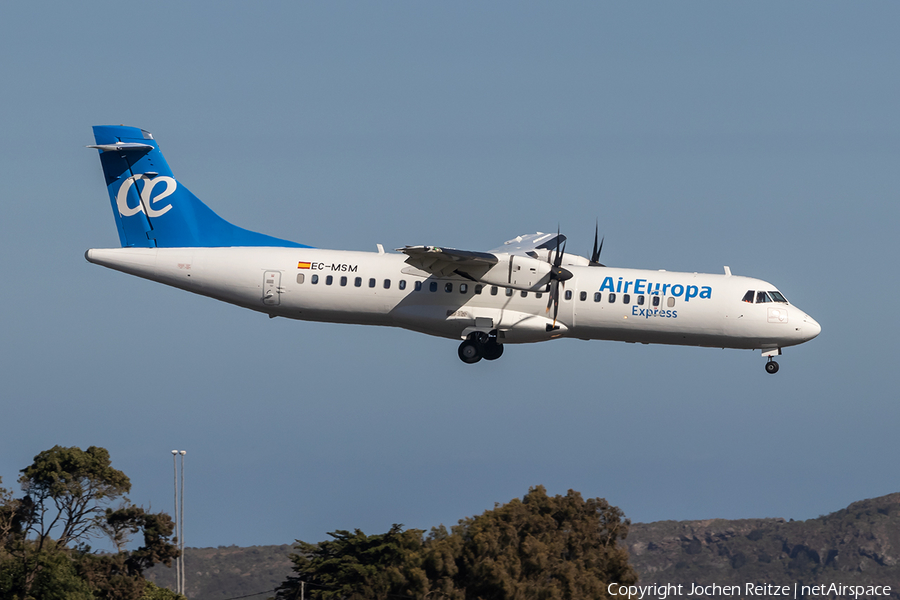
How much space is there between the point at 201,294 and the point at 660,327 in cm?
1476

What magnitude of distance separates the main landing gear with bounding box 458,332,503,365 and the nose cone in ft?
31.1

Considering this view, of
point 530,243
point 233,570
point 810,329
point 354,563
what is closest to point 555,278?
point 530,243

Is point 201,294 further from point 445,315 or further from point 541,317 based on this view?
point 541,317

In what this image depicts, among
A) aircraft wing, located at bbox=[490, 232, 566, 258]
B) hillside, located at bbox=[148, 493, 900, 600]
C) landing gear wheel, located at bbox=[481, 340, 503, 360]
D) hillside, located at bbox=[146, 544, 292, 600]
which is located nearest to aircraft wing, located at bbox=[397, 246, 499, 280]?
landing gear wheel, located at bbox=[481, 340, 503, 360]

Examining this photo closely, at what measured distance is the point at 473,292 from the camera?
35.0m

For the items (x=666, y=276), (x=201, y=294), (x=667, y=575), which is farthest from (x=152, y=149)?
(x=667, y=575)

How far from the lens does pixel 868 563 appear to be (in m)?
138

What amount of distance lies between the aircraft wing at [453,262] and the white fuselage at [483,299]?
43cm

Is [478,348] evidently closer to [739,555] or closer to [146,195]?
[146,195]

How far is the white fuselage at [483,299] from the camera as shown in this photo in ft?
113

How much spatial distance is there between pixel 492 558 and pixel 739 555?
10635cm

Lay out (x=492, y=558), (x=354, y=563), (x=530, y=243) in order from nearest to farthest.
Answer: (x=530, y=243) < (x=492, y=558) < (x=354, y=563)

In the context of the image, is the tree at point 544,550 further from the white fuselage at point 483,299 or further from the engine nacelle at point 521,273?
the engine nacelle at point 521,273

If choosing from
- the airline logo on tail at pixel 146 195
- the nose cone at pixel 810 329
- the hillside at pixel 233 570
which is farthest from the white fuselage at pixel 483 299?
the hillside at pixel 233 570
